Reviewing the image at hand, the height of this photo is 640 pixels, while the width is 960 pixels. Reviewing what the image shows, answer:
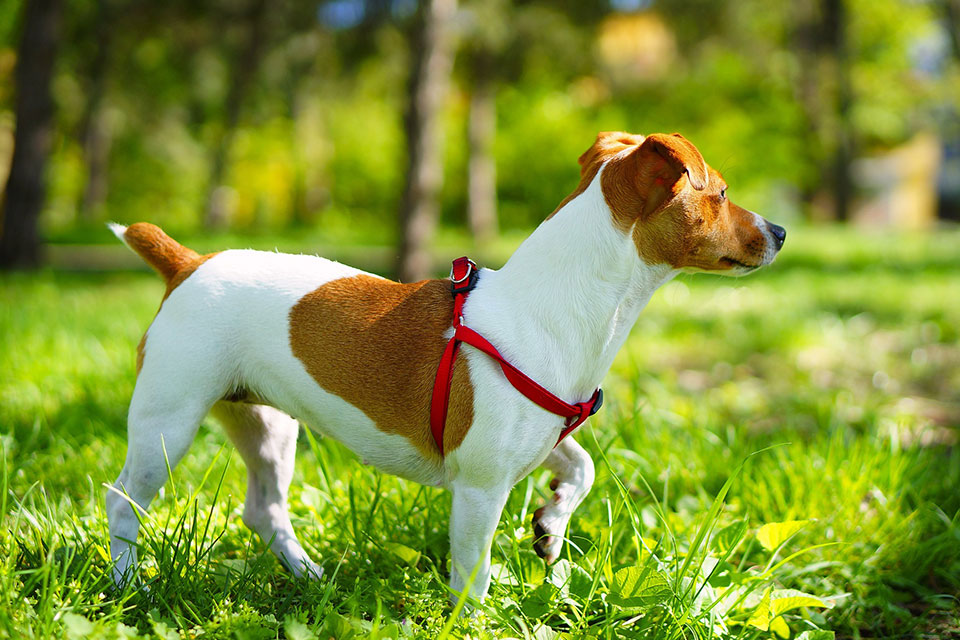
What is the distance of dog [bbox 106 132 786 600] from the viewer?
6.30ft

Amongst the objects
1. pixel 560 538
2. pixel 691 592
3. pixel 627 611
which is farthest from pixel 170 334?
pixel 691 592

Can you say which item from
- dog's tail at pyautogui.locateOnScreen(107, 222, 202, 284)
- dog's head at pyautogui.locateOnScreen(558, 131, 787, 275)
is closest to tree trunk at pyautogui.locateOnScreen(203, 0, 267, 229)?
dog's tail at pyautogui.locateOnScreen(107, 222, 202, 284)

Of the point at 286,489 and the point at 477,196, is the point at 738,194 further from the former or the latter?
the point at 286,489

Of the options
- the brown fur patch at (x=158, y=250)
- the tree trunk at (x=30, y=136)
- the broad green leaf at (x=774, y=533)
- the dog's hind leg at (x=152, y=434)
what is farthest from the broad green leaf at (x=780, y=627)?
the tree trunk at (x=30, y=136)

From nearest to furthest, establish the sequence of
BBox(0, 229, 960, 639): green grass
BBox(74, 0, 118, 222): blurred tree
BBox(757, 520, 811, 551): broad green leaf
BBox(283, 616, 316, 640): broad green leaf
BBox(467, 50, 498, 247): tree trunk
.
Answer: BBox(283, 616, 316, 640): broad green leaf
BBox(0, 229, 960, 639): green grass
BBox(757, 520, 811, 551): broad green leaf
BBox(467, 50, 498, 247): tree trunk
BBox(74, 0, 118, 222): blurred tree

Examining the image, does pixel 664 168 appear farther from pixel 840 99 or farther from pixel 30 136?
pixel 840 99

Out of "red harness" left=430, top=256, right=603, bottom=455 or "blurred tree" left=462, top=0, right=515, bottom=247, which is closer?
"red harness" left=430, top=256, right=603, bottom=455

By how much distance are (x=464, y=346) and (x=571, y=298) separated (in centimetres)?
29

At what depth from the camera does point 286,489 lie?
2.45 meters

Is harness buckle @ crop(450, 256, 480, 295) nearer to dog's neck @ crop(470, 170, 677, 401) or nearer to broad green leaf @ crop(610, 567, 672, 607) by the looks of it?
dog's neck @ crop(470, 170, 677, 401)

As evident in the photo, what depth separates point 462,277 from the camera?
2.09 metres

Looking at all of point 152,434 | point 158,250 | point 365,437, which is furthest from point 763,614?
point 158,250

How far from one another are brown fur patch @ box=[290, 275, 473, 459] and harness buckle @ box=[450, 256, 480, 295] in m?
0.04

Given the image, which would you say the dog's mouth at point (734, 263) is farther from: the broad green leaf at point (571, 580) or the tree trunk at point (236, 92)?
the tree trunk at point (236, 92)
